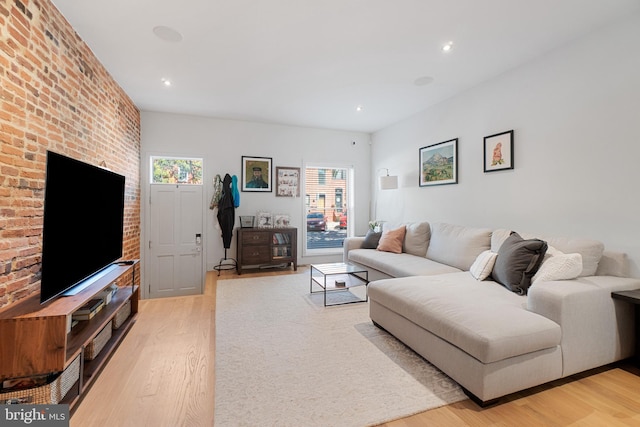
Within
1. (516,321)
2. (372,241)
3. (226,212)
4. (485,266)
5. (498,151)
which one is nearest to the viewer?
(516,321)

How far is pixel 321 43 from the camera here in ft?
8.79

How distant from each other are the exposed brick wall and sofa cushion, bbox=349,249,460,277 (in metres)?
3.21

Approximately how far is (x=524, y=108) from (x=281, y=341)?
3405 millimetres

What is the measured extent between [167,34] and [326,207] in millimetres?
3948

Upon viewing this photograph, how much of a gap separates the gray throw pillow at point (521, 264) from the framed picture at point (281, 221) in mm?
3557

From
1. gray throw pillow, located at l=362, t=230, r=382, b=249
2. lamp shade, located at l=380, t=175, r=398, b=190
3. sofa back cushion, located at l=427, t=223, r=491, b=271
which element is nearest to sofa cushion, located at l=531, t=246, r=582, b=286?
sofa back cushion, located at l=427, t=223, r=491, b=271

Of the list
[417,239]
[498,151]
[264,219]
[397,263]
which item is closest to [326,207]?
[264,219]

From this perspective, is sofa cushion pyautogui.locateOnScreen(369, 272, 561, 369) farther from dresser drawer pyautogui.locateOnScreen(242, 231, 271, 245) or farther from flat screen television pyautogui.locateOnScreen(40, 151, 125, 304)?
dresser drawer pyautogui.locateOnScreen(242, 231, 271, 245)

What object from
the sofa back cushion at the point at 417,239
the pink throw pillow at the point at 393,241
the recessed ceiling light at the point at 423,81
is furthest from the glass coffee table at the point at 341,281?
the recessed ceiling light at the point at 423,81

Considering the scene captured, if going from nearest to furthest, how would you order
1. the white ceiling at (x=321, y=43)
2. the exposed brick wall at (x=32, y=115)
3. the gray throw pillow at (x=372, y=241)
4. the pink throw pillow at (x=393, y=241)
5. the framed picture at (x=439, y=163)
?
the exposed brick wall at (x=32, y=115)
the white ceiling at (x=321, y=43)
the framed picture at (x=439, y=163)
the pink throw pillow at (x=393, y=241)
the gray throw pillow at (x=372, y=241)

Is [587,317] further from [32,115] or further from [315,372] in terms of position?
[32,115]

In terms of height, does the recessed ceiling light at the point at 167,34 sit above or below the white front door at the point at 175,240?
above

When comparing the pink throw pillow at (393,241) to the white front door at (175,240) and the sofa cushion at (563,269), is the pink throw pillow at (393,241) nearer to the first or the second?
the sofa cushion at (563,269)

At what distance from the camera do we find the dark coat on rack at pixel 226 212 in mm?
4820
